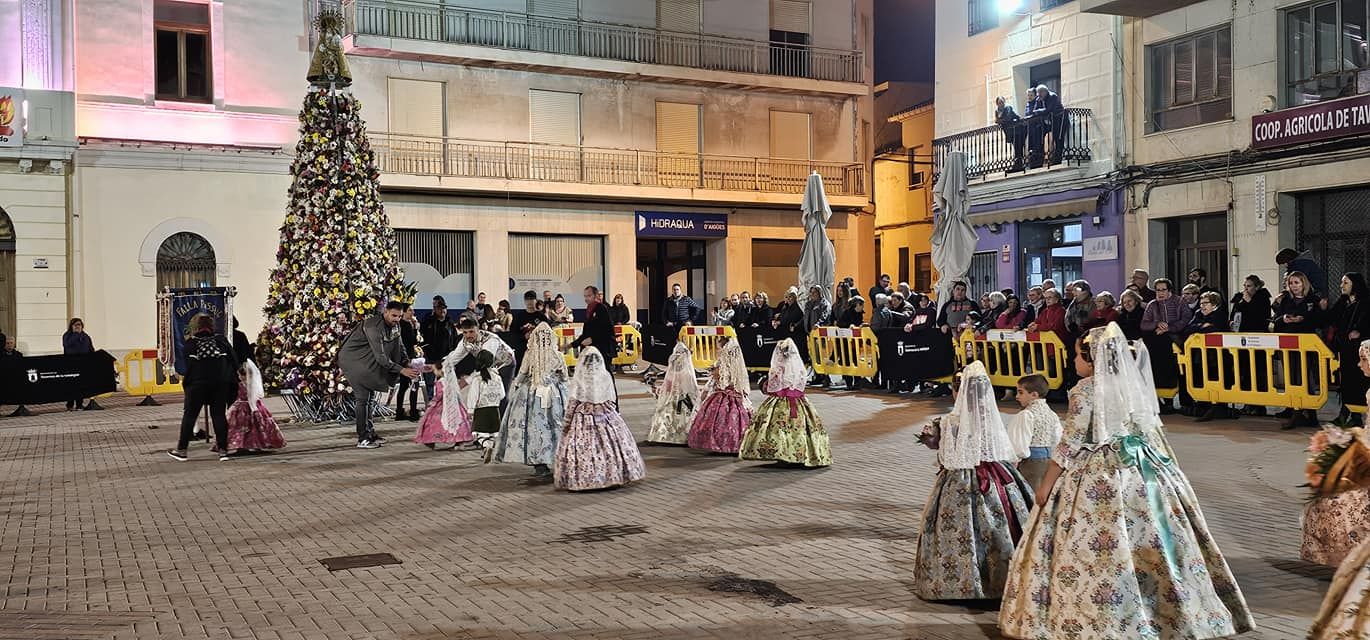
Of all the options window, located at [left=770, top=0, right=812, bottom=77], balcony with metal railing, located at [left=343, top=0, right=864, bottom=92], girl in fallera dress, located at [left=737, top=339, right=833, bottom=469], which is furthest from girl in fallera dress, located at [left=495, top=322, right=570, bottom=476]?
window, located at [left=770, top=0, right=812, bottom=77]

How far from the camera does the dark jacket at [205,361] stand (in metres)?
13.5

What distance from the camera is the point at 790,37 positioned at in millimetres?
37531

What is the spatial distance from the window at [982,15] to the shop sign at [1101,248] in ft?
19.2

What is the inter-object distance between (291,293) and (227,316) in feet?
12.6

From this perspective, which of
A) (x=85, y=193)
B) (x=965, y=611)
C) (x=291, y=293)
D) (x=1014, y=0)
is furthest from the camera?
(x=1014, y=0)

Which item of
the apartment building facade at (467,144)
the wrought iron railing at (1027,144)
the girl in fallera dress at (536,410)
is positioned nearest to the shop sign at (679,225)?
the apartment building facade at (467,144)

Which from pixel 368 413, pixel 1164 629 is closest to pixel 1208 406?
pixel 368 413

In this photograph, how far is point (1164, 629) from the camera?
17.7ft

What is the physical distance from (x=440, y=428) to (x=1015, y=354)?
868 centimetres

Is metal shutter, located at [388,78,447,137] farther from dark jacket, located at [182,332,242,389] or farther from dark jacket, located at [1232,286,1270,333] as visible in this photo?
dark jacket, located at [1232,286,1270,333]

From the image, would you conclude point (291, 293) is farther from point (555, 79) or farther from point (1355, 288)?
point (555, 79)

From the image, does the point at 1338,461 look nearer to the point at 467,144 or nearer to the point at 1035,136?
the point at 1035,136

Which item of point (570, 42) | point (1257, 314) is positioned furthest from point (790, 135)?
point (1257, 314)

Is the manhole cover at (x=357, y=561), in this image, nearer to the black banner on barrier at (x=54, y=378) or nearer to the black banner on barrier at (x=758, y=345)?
the black banner on barrier at (x=54, y=378)
